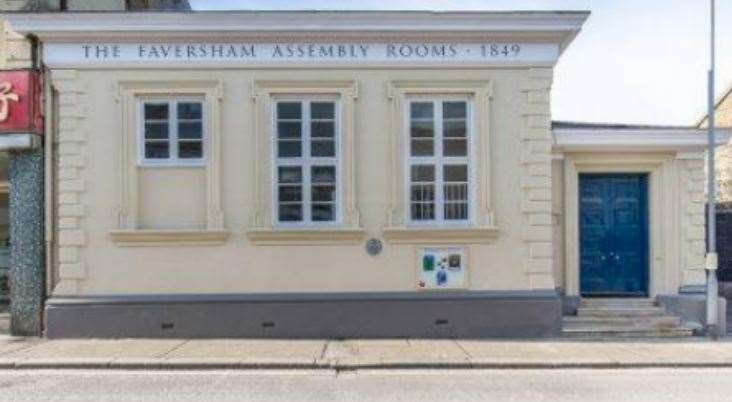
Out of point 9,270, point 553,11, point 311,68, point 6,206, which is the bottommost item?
point 9,270

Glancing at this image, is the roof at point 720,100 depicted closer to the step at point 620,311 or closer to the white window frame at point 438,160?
the step at point 620,311

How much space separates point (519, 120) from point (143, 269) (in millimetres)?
Answer: 6759

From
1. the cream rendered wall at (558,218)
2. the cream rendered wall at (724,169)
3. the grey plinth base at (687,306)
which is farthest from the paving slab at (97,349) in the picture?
the cream rendered wall at (724,169)

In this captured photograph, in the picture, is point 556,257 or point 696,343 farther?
point 556,257

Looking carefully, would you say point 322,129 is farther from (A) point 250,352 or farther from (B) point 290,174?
(A) point 250,352

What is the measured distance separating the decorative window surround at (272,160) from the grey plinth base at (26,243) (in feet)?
11.7

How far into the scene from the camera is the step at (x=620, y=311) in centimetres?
1248

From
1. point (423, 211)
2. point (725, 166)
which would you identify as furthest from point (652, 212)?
point (725, 166)

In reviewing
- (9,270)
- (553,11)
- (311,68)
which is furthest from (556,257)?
(9,270)

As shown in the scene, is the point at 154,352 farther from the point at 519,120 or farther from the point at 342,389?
the point at 519,120

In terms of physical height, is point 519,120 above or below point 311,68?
below

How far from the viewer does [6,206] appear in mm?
12656

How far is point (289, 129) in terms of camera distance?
1220 cm

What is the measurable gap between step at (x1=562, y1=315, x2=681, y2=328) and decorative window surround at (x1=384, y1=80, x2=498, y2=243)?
84.4 inches
